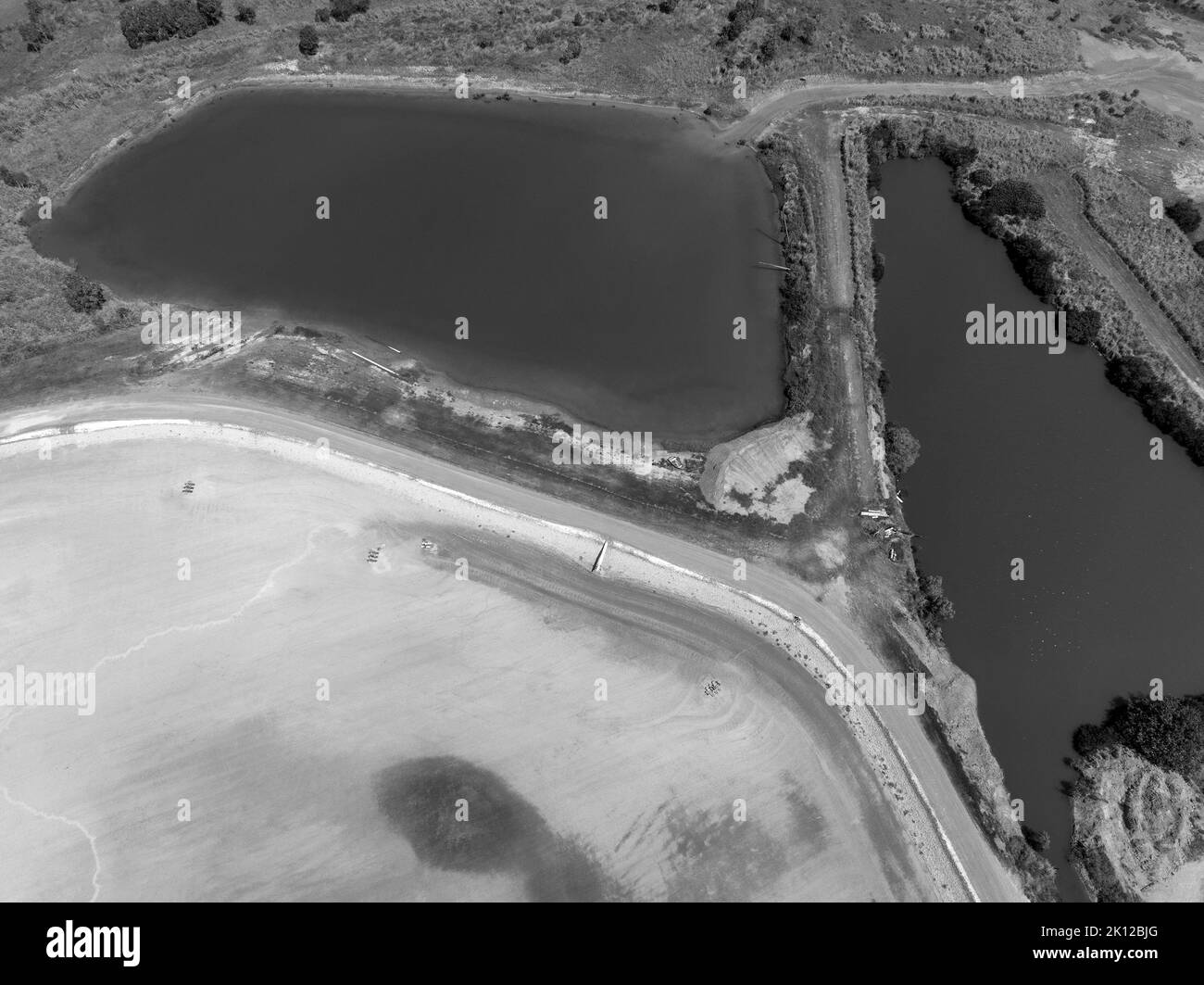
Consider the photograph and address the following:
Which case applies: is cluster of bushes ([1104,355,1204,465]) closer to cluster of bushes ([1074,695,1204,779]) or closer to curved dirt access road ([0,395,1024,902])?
cluster of bushes ([1074,695,1204,779])

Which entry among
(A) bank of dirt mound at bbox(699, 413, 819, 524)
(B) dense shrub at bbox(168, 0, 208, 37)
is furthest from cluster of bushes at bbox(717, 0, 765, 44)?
(B) dense shrub at bbox(168, 0, 208, 37)

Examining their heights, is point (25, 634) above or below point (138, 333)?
below
